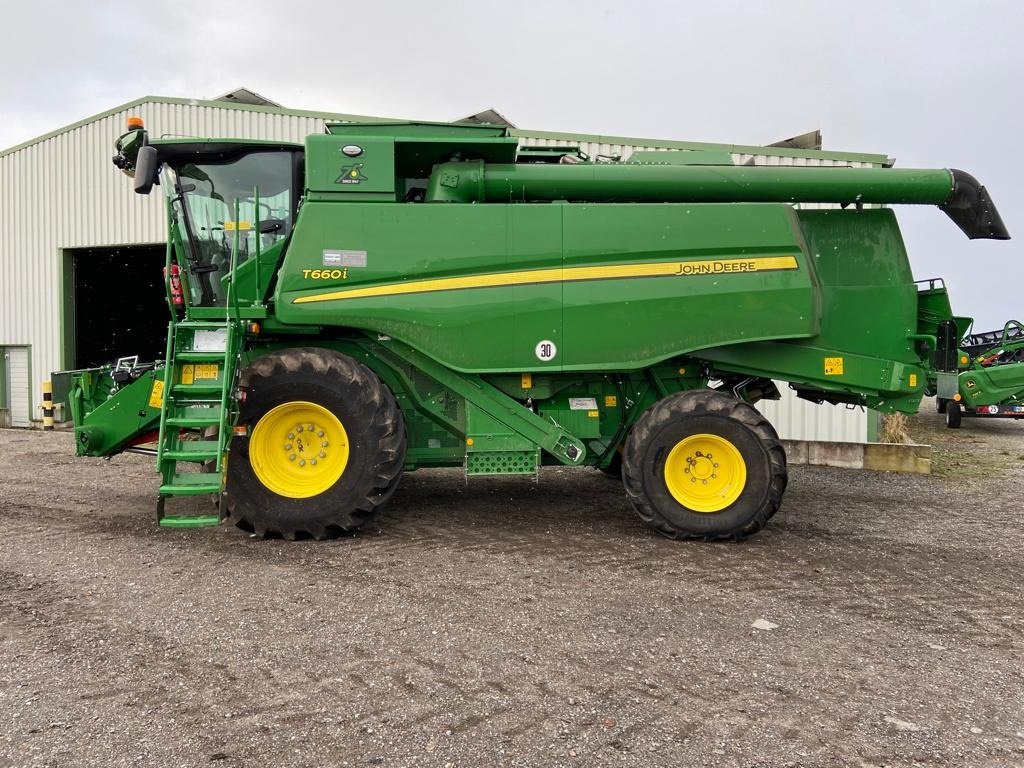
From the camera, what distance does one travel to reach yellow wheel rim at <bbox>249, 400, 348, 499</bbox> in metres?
5.06

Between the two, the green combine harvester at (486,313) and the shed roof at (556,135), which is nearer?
the green combine harvester at (486,313)

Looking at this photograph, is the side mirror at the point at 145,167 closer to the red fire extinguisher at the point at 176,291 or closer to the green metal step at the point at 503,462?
the red fire extinguisher at the point at 176,291

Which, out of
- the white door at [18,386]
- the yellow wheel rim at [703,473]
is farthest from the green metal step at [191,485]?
the white door at [18,386]

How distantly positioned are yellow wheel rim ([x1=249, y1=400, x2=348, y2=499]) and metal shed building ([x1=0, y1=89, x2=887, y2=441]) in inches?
265

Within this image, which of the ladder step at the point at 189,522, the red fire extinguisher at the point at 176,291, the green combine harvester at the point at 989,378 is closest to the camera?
the ladder step at the point at 189,522

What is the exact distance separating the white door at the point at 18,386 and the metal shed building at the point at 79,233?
0.02 m

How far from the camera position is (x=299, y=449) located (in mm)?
5152

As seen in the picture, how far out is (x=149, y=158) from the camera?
16.3ft

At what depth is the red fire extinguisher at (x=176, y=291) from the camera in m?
5.48

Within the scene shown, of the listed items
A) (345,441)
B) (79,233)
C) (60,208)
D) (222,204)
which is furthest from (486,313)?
(60,208)

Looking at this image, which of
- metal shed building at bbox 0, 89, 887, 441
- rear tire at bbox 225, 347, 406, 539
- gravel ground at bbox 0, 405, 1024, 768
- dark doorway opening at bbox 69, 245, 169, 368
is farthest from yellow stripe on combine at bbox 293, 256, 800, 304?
dark doorway opening at bbox 69, 245, 169, 368

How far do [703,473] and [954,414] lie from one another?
37.8 feet

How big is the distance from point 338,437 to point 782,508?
4.04 metres

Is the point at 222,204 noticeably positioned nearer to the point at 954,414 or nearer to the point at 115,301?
the point at 115,301
